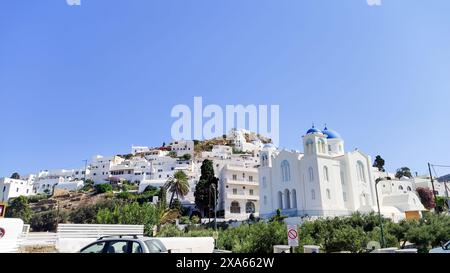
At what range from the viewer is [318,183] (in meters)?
39.1

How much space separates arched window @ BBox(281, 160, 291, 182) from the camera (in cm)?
4184

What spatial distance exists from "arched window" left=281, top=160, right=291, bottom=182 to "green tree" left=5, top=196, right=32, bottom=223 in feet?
142

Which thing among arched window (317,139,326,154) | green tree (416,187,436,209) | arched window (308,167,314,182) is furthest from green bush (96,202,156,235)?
green tree (416,187,436,209)

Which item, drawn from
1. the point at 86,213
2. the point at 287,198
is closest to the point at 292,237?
the point at 287,198

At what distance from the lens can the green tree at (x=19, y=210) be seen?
195 ft

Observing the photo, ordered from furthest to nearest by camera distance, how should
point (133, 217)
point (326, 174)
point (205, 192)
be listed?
1. point (205, 192)
2. point (326, 174)
3. point (133, 217)

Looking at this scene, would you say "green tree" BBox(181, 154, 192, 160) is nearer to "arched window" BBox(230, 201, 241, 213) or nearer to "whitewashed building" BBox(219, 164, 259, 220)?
"whitewashed building" BBox(219, 164, 259, 220)

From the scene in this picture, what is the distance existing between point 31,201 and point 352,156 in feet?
216

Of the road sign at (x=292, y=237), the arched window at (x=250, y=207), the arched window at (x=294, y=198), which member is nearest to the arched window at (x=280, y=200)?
the arched window at (x=294, y=198)

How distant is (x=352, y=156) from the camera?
43.1m

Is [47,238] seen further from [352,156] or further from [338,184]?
[352,156]

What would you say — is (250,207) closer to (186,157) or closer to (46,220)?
(46,220)

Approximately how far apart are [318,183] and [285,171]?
15.4ft
